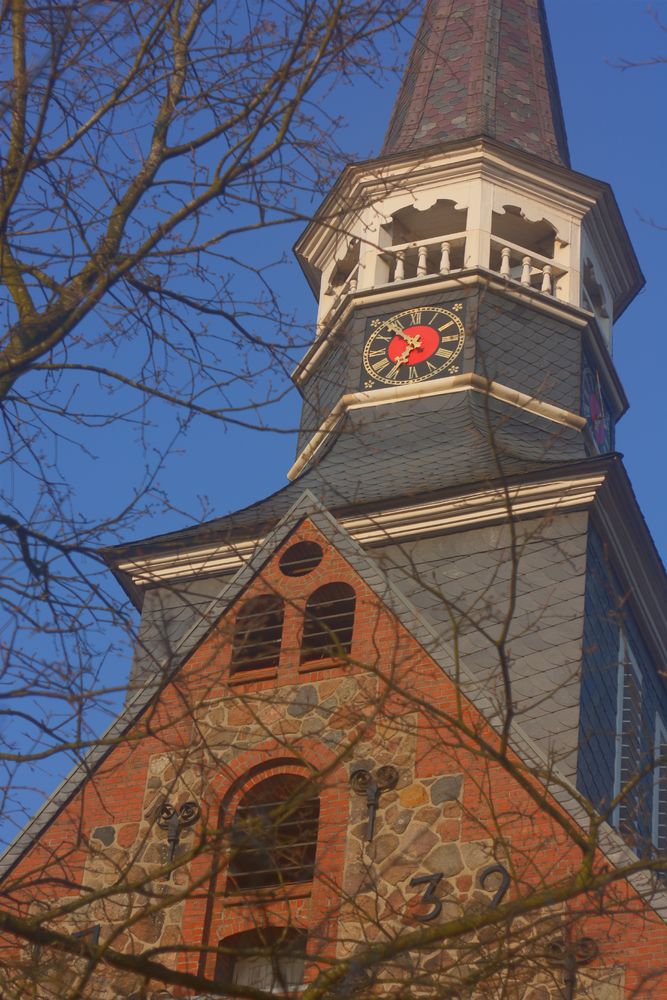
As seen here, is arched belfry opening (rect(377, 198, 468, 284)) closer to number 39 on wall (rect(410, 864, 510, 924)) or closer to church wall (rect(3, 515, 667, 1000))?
church wall (rect(3, 515, 667, 1000))

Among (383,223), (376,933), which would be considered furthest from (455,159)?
(376,933)

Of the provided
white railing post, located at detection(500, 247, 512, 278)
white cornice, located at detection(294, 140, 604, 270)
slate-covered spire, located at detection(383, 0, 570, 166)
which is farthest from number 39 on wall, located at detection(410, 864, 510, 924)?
slate-covered spire, located at detection(383, 0, 570, 166)

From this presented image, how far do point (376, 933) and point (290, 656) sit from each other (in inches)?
159

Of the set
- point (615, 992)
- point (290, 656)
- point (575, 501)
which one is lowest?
point (615, 992)

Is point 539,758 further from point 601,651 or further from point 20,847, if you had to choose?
point 601,651

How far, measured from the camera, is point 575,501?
23672 millimetres

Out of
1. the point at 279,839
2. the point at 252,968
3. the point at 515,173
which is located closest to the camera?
the point at 279,839

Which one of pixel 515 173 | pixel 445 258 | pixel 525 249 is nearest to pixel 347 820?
pixel 445 258

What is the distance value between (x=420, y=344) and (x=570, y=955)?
15.4 meters

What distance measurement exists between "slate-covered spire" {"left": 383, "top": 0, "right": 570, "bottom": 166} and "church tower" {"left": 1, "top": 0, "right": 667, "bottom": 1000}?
7 centimetres

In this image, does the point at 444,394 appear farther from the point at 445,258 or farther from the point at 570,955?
the point at 570,955

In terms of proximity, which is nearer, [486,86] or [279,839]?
[279,839]

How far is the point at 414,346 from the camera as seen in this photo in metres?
27.2

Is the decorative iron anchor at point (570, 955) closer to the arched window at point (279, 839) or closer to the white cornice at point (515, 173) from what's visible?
the arched window at point (279, 839)
